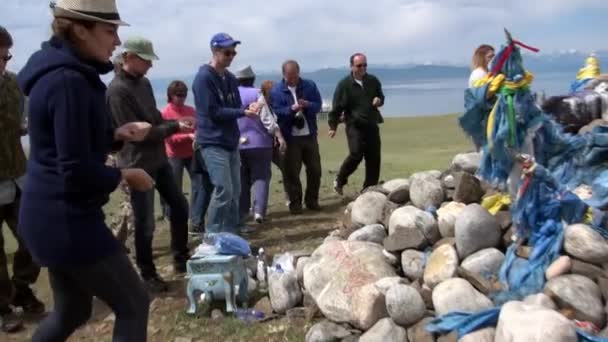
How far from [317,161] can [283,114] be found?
776 millimetres

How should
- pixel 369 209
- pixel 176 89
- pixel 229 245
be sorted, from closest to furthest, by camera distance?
pixel 229 245 < pixel 369 209 < pixel 176 89

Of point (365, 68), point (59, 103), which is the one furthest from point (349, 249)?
point (365, 68)

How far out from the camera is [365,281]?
468 cm

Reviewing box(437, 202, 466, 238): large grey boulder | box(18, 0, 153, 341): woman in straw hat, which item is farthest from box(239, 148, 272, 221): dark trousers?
box(18, 0, 153, 341): woman in straw hat

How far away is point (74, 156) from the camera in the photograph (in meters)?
2.78

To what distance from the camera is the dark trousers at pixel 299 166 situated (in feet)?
28.2

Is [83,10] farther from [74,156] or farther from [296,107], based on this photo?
[296,107]

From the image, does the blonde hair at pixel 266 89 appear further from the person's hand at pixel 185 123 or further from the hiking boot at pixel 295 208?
the person's hand at pixel 185 123

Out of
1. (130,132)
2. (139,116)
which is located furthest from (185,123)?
(130,132)

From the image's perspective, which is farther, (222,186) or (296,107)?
(296,107)

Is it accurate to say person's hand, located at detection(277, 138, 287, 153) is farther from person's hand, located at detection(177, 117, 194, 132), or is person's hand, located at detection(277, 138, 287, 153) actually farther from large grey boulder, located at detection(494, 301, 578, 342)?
large grey boulder, located at detection(494, 301, 578, 342)

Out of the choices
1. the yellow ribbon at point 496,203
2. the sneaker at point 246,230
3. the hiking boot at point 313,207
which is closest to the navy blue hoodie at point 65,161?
the yellow ribbon at point 496,203

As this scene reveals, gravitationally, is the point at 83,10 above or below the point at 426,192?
above

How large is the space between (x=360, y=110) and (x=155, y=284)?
4.00 metres
